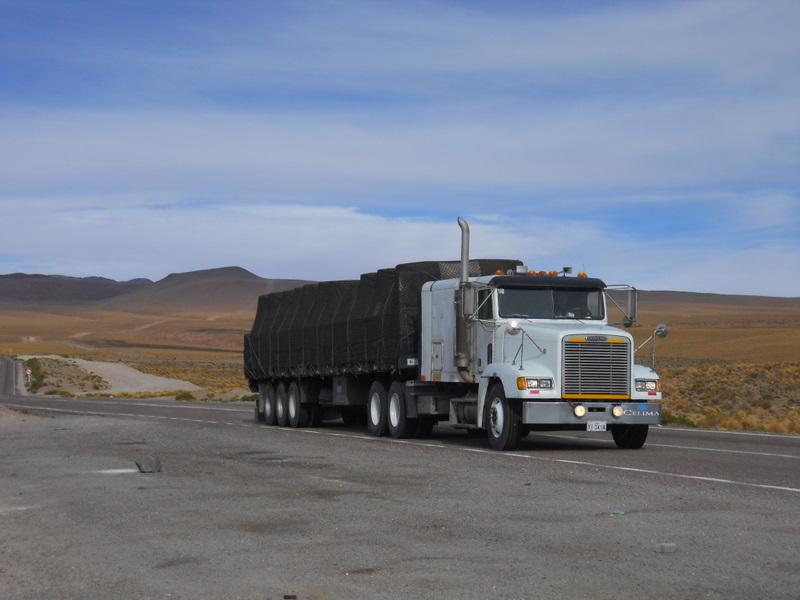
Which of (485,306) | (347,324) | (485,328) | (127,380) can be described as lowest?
(127,380)

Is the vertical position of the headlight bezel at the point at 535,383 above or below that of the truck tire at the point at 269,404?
above

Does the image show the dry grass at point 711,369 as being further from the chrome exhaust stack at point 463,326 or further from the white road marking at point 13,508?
the white road marking at point 13,508

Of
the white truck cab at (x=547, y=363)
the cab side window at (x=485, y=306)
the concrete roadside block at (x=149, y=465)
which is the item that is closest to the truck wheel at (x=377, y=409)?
the white truck cab at (x=547, y=363)

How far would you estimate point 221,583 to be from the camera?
29.7 ft

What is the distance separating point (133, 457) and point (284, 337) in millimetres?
11816

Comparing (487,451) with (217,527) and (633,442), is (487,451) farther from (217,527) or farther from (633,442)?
(217,527)

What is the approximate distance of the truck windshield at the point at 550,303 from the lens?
2208 centimetres

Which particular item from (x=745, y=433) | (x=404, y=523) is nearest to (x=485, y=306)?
(x=745, y=433)

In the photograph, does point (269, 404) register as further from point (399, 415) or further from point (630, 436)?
point (630, 436)

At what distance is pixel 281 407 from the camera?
31.5 m

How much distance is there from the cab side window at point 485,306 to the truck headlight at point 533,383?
5.83 feet

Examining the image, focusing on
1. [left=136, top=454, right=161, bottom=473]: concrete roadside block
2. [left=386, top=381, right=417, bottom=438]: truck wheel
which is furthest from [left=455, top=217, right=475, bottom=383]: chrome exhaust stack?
[left=136, top=454, right=161, bottom=473]: concrete roadside block

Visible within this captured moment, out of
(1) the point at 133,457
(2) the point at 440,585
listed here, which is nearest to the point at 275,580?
(2) the point at 440,585

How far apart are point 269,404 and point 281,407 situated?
4.02ft
